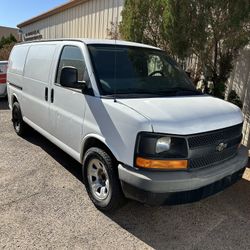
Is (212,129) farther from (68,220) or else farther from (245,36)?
(245,36)

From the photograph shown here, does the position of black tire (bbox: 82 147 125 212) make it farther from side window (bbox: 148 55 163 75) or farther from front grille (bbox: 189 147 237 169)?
side window (bbox: 148 55 163 75)

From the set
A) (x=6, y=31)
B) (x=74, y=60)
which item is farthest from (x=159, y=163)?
(x=6, y=31)

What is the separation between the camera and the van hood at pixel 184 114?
9.09 feet

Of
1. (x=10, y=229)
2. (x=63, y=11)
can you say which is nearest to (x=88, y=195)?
(x=10, y=229)

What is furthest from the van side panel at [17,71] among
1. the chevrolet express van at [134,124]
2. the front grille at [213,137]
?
the front grille at [213,137]

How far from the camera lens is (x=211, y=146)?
10.0ft

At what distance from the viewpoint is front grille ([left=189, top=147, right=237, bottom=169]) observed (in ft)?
9.64

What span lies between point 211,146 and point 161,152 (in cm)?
61

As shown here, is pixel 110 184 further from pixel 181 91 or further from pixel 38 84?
pixel 38 84

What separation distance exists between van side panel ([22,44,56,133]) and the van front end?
7.10ft

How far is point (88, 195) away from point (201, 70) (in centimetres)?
372

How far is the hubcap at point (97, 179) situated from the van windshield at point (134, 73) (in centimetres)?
87

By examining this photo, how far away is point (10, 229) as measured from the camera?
3.05 m

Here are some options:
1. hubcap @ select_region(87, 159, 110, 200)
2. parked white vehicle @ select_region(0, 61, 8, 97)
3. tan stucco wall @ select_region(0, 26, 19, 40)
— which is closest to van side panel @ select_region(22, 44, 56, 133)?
hubcap @ select_region(87, 159, 110, 200)
